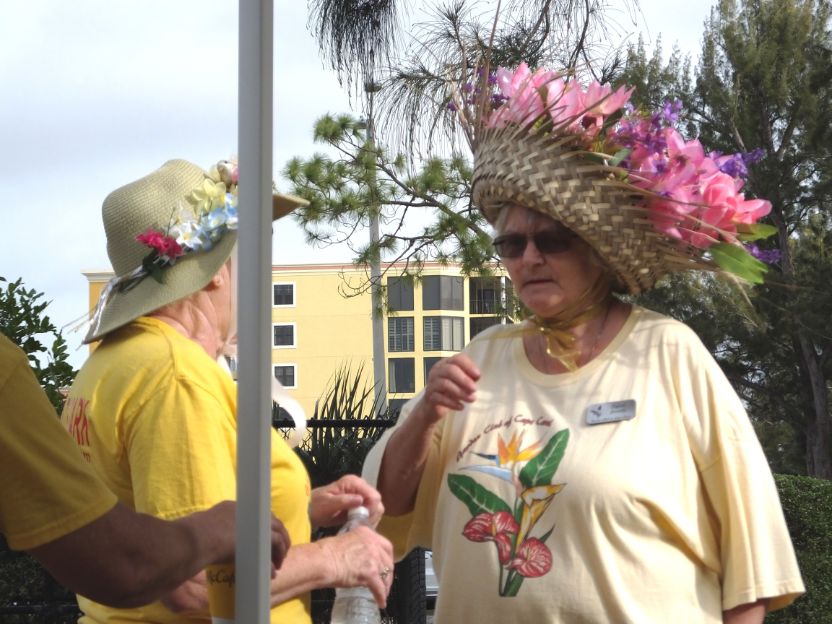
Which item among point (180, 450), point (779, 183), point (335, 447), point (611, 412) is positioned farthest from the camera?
point (779, 183)

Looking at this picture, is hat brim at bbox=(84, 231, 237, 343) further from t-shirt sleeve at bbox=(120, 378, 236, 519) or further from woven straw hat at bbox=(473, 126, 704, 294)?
woven straw hat at bbox=(473, 126, 704, 294)

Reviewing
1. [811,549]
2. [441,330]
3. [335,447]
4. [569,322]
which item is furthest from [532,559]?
[441,330]

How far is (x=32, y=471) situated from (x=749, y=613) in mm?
1670

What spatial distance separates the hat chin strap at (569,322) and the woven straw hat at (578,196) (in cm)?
7

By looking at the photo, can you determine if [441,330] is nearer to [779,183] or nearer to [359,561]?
[779,183]

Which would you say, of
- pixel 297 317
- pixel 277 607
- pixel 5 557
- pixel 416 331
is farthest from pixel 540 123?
pixel 297 317

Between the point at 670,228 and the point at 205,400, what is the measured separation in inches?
48.2

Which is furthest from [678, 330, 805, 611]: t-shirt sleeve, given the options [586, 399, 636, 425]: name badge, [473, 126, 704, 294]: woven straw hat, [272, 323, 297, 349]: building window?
[272, 323, 297, 349]: building window

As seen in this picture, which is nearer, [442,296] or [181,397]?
[181,397]

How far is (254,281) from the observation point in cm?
165

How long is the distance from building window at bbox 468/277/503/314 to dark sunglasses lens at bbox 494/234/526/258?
10.4 meters

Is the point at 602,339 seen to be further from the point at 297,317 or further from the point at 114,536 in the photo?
the point at 297,317

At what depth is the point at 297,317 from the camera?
78.4m

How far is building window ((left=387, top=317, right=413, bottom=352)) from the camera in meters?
71.5
